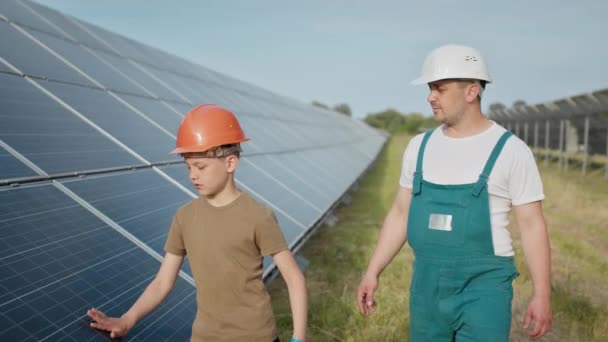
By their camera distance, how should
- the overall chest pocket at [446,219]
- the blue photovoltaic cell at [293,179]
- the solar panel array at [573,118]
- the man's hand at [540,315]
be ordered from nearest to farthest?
the man's hand at [540,315]
the overall chest pocket at [446,219]
the blue photovoltaic cell at [293,179]
the solar panel array at [573,118]

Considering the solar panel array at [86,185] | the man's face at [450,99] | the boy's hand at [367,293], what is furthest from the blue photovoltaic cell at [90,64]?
the man's face at [450,99]

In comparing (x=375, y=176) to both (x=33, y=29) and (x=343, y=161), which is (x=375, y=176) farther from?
(x=33, y=29)

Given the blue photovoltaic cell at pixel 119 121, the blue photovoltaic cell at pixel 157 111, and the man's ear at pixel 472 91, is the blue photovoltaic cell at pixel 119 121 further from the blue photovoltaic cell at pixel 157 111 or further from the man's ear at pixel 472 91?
the man's ear at pixel 472 91

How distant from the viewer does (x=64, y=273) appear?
8.76ft

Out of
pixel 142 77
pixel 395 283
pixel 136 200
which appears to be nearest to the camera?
pixel 136 200

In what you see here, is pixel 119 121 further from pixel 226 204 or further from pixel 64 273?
pixel 226 204

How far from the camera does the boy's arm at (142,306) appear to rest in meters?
2.40

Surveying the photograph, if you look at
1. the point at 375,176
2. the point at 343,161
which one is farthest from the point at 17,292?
the point at 375,176

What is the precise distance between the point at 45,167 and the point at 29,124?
655 mm

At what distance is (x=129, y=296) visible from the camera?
285 centimetres

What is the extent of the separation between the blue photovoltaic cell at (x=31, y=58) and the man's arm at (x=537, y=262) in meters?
4.41

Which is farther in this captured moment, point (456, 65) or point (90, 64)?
point (90, 64)

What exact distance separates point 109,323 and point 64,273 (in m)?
0.45

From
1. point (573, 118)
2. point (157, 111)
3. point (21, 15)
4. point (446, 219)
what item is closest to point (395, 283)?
point (446, 219)
